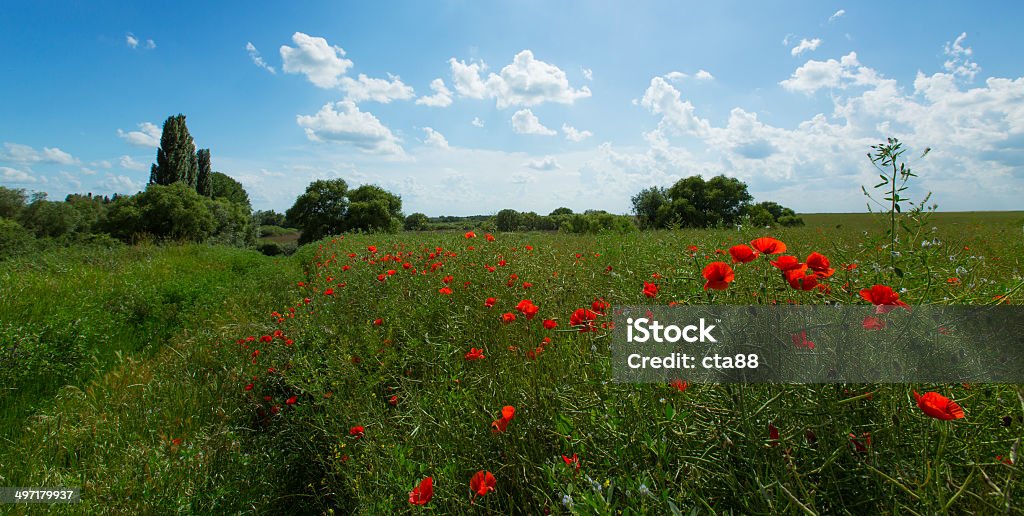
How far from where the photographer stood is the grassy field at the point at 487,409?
108 cm

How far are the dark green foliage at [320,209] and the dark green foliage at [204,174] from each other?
10858 mm

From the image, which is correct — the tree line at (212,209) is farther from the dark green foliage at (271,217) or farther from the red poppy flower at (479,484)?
the dark green foliage at (271,217)

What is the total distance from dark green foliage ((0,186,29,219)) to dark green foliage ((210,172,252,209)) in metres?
23.9

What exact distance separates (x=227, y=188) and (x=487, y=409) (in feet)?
197

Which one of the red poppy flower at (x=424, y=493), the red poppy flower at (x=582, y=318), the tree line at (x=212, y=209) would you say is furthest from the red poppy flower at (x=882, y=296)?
the tree line at (x=212, y=209)

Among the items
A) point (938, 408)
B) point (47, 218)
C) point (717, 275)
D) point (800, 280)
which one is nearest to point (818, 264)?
point (800, 280)

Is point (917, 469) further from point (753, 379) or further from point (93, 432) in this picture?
point (93, 432)

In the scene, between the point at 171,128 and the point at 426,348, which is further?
the point at 171,128

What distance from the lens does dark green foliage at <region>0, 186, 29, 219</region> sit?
22.8 meters

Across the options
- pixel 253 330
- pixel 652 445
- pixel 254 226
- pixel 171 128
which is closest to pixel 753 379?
pixel 652 445

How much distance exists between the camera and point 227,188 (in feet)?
165

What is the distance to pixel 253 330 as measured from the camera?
474 cm

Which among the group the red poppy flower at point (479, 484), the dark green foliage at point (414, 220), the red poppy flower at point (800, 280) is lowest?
the red poppy flower at point (479, 484)

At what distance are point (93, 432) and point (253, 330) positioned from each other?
176 centimetres
